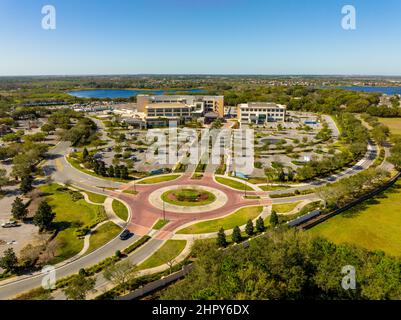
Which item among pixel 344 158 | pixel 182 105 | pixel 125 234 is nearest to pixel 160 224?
pixel 125 234

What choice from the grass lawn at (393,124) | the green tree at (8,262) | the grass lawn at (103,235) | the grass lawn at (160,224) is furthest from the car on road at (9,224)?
the grass lawn at (393,124)

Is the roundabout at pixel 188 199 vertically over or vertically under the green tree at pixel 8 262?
over

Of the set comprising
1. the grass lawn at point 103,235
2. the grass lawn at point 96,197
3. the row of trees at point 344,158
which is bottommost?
the grass lawn at point 103,235

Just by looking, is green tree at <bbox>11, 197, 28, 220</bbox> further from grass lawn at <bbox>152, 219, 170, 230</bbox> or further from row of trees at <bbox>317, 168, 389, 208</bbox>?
row of trees at <bbox>317, 168, 389, 208</bbox>

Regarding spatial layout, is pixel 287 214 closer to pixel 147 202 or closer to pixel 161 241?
pixel 161 241

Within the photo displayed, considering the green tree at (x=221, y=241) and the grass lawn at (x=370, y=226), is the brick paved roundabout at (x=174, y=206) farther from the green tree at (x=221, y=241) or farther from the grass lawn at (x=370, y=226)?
the grass lawn at (x=370, y=226)

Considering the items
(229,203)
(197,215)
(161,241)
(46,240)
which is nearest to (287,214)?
(229,203)
